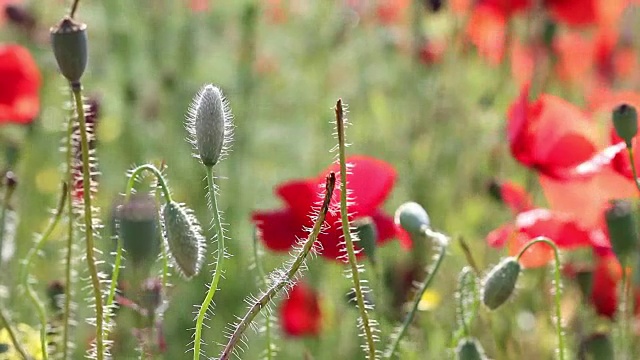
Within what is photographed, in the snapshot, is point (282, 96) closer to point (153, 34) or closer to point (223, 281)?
point (153, 34)

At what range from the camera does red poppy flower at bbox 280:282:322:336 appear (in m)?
1.56

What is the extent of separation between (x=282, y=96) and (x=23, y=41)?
2.11 feet

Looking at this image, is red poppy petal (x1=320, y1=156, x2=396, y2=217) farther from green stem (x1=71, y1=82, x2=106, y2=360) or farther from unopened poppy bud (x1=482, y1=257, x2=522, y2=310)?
green stem (x1=71, y1=82, x2=106, y2=360)

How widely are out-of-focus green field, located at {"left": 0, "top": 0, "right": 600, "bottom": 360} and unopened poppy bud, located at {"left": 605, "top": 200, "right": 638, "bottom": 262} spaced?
0.42 m

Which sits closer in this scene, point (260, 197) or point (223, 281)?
point (223, 281)

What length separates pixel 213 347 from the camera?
67.6 inches

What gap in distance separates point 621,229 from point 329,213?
289mm

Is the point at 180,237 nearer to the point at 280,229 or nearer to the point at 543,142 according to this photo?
the point at 280,229

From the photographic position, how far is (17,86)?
1692mm

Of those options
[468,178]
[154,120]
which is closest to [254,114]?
[154,120]

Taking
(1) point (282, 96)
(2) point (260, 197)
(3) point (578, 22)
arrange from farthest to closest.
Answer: (1) point (282, 96) < (2) point (260, 197) < (3) point (578, 22)

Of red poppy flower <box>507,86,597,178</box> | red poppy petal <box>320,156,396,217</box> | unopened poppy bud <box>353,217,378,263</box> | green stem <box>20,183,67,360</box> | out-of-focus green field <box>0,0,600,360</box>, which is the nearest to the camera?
green stem <box>20,183,67,360</box>

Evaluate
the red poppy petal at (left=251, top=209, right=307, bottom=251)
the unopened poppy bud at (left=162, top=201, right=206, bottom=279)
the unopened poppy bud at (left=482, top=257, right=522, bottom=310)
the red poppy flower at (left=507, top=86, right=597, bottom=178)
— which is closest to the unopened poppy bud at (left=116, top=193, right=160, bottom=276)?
the unopened poppy bud at (left=162, top=201, right=206, bottom=279)

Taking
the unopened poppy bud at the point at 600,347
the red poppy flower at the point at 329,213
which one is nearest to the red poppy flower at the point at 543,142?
the red poppy flower at the point at 329,213
